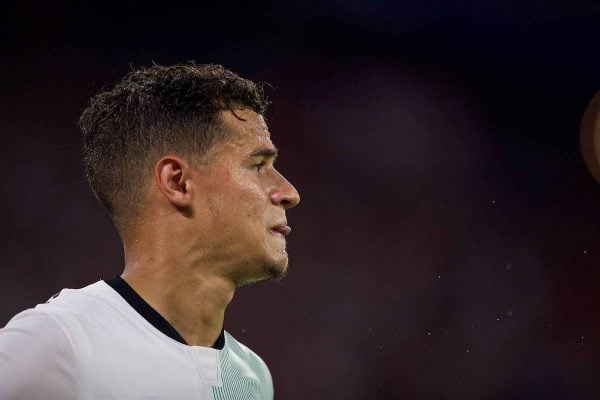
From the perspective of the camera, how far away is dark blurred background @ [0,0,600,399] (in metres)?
3.11

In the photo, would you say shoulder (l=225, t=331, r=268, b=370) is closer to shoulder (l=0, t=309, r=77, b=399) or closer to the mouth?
the mouth

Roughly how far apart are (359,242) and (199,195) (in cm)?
204

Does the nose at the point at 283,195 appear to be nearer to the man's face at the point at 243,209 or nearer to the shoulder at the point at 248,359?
the man's face at the point at 243,209

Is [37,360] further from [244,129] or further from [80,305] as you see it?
[244,129]

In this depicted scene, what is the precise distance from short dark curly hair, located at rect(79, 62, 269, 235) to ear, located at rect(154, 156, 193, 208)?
2cm

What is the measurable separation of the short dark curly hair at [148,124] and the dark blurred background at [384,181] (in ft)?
5.25

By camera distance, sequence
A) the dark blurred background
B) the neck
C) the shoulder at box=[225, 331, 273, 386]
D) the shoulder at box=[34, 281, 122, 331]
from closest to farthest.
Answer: the shoulder at box=[34, 281, 122, 331], the neck, the shoulder at box=[225, 331, 273, 386], the dark blurred background

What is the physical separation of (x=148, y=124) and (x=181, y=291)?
340 millimetres

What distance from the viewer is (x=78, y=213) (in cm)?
310

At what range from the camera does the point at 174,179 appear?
1463 mm

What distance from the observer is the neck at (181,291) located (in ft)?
4.60

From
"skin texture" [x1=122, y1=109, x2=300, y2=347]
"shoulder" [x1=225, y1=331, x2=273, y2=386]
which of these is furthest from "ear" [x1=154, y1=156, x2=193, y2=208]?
"shoulder" [x1=225, y1=331, x2=273, y2=386]

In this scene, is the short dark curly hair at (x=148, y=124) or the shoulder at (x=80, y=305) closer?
the shoulder at (x=80, y=305)

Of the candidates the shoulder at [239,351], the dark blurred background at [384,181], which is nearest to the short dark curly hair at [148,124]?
the shoulder at [239,351]
